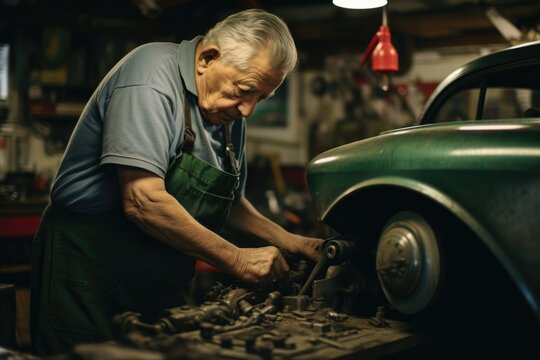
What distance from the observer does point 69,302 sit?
6.45 ft

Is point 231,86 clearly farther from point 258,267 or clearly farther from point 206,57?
point 258,267

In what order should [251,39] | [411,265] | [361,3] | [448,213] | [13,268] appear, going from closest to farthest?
1. [411,265]
2. [448,213]
3. [251,39]
4. [361,3]
5. [13,268]

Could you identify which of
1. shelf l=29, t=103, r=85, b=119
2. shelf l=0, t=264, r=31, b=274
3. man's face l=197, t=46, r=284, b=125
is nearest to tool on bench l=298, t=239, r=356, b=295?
man's face l=197, t=46, r=284, b=125

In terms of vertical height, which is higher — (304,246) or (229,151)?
(229,151)

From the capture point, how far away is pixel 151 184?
5.65 ft

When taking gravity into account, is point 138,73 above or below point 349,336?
above

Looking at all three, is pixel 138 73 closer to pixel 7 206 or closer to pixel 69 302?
pixel 69 302

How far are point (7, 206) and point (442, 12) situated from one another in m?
4.01

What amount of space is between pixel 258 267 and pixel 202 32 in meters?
5.47

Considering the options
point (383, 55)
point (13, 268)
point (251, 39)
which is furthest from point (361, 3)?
point (13, 268)

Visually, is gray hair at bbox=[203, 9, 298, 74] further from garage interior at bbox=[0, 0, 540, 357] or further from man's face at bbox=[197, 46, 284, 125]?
garage interior at bbox=[0, 0, 540, 357]

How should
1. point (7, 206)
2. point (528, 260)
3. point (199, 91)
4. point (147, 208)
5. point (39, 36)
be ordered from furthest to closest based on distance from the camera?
point (39, 36) < point (7, 206) < point (199, 91) < point (147, 208) < point (528, 260)

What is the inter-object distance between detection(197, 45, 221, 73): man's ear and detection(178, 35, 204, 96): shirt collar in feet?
0.07

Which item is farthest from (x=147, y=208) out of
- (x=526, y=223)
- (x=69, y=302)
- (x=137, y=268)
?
(x=526, y=223)
